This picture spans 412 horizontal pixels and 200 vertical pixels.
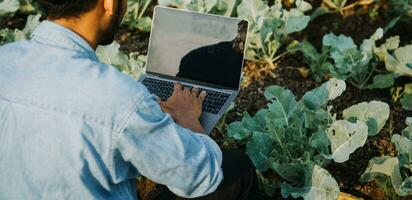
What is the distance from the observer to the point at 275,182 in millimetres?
2801

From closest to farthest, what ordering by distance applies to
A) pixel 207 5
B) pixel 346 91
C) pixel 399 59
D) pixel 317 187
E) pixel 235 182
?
1. pixel 235 182
2. pixel 317 187
3. pixel 399 59
4. pixel 346 91
5. pixel 207 5

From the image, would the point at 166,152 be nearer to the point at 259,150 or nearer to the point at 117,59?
the point at 259,150

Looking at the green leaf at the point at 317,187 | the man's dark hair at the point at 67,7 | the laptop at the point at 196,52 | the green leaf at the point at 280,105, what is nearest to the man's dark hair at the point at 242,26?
the laptop at the point at 196,52

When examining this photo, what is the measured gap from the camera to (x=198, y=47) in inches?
108

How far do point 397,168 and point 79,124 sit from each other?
1.56m

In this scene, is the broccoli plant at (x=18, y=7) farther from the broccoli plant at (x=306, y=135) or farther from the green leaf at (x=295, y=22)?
the broccoli plant at (x=306, y=135)

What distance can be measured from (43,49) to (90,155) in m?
0.32

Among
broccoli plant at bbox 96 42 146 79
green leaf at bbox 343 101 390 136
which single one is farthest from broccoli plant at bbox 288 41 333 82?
broccoli plant at bbox 96 42 146 79

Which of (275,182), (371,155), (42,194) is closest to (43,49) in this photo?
(42,194)

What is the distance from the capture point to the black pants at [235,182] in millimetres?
2225

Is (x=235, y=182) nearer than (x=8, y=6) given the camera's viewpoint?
Yes

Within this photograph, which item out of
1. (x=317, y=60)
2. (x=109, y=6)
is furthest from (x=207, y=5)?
(x=109, y=6)

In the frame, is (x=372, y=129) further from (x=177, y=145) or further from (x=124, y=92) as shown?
(x=124, y=92)

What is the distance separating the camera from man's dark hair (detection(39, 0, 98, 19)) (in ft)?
5.04
